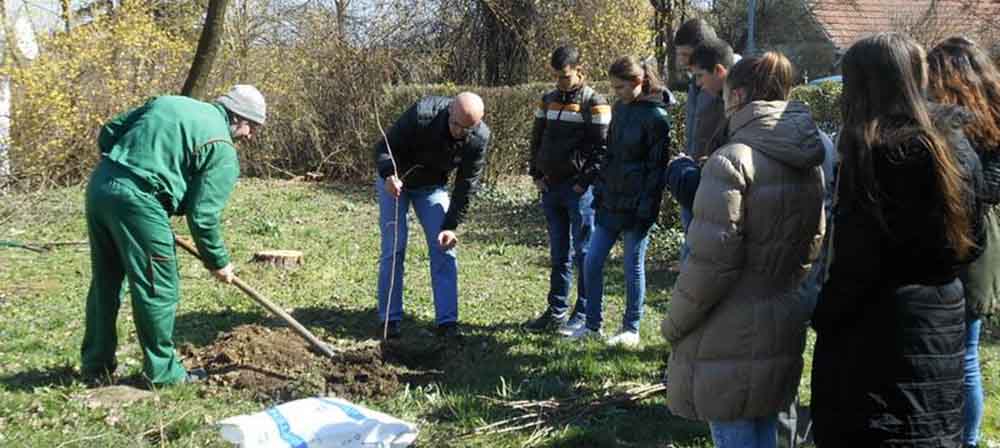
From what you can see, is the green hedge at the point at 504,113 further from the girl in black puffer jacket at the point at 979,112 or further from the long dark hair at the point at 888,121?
the long dark hair at the point at 888,121

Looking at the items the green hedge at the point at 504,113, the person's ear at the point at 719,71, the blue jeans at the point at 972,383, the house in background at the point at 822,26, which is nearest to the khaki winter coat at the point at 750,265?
the blue jeans at the point at 972,383

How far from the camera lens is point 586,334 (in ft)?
19.4

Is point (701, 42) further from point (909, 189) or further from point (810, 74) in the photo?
point (810, 74)

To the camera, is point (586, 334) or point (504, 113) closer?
point (586, 334)

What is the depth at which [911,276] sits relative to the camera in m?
2.52

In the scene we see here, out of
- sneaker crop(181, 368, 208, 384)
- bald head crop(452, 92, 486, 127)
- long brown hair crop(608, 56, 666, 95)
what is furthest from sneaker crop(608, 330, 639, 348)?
sneaker crop(181, 368, 208, 384)

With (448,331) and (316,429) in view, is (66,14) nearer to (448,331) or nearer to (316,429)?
(448,331)

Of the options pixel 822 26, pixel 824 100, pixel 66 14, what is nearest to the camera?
pixel 824 100

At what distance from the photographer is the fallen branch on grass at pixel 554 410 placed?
13.7ft

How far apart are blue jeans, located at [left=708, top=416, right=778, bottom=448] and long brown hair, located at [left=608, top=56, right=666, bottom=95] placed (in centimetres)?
278

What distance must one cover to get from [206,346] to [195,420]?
1538 millimetres

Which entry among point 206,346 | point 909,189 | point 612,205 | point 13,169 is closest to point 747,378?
point 909,189

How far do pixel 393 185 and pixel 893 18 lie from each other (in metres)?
17.7

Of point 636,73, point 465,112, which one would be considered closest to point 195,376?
point 465,112
